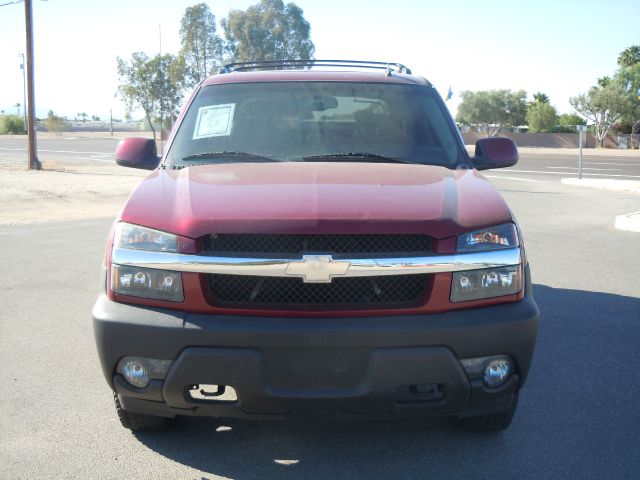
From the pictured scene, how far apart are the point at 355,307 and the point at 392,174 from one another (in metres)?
0.96

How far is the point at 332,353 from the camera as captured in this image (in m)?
2.89

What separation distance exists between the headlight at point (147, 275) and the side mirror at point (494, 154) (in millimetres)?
2243

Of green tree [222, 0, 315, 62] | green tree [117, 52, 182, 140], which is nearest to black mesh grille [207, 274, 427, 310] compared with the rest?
green tree [117, 52, 182, 140]

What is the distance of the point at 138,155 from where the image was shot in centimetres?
457

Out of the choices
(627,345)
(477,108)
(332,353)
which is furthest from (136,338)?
(477,108)

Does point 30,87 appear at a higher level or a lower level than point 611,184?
higher

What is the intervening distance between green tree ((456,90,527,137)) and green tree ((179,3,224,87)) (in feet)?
85.4

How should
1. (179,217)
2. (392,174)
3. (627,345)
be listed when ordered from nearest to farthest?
(179,217), (392,174), (627,345)

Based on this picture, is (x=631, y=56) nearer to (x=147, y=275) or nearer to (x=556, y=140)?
→ (x=556, y=140)

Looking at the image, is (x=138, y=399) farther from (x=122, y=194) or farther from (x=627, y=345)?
(x=122, y=194)

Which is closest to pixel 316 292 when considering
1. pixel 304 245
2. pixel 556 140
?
pixel 304 245

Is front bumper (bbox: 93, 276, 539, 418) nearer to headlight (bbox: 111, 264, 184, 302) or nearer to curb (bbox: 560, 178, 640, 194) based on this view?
headlight (bbox: 111, 264, 184, 302)

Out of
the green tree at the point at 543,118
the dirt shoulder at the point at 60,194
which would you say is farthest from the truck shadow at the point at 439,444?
the green tree at the point at 543,118

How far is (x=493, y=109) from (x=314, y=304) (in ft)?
250
